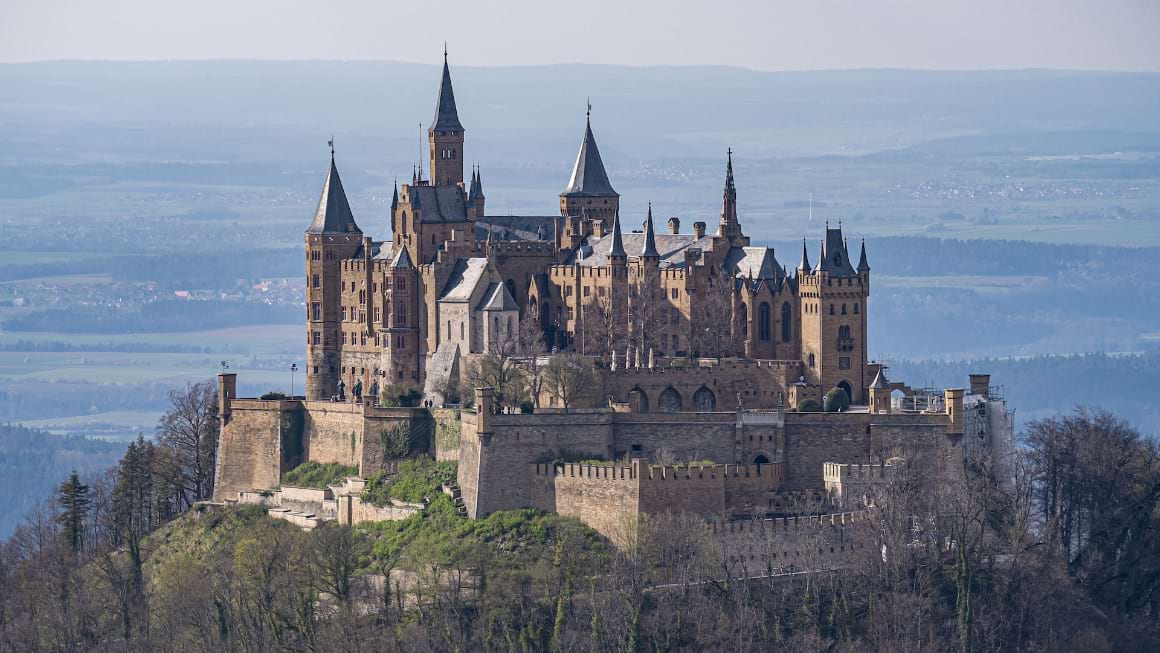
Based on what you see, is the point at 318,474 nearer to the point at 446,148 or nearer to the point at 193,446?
the point at 193,446

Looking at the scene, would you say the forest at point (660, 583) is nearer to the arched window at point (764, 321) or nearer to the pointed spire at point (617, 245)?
the arched window at point (764, 321)

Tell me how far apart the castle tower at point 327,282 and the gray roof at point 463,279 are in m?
6.14

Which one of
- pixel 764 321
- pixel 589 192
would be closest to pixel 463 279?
pixel 589 192

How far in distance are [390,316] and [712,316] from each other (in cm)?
1369

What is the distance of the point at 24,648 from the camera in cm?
9475

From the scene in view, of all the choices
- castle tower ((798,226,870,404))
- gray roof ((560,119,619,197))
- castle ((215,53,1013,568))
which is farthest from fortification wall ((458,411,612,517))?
gray roof ((560,119,619,197))

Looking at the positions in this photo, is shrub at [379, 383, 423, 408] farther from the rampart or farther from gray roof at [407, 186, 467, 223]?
gray roof at [407, 186, 467, 223]

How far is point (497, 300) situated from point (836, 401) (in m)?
16.1

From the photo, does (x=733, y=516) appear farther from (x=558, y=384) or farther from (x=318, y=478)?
(x=318, y=478)

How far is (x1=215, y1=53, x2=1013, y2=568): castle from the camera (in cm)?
9612

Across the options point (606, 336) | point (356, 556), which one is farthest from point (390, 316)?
point (356, 556)

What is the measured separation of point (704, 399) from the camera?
105 metres

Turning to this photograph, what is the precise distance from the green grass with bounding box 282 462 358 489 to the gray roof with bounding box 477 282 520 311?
9172 millimetres

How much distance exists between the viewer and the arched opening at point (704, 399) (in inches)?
4139
